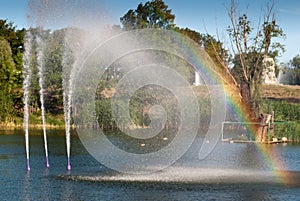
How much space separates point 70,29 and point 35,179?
95.4ft

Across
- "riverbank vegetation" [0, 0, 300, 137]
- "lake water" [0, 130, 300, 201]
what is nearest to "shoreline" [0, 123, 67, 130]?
"riverbank vegetation" [0, 0, 300, 137]

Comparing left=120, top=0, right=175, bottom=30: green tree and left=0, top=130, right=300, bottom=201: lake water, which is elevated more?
left=120, top=0, right=175, bottom=30: green tree

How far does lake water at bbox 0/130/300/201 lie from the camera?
53.4 ft

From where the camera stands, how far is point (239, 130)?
4472 cm

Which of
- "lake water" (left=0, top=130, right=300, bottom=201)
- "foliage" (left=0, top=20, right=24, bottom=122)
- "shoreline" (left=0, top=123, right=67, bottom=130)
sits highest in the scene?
"foliage" (left=0, top=20, right=24, bottom=122)

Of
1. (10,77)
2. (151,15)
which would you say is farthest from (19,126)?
(151,15)

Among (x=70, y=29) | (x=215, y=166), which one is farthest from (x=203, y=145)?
(x=70, y=29)

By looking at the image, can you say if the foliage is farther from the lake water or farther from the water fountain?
the lake water

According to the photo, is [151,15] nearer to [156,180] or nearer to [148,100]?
[148,100]

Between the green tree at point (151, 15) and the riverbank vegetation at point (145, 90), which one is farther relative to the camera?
the green tree at point (151, 15)

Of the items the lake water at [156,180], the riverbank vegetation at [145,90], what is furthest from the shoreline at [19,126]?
the lake water at [156,180]

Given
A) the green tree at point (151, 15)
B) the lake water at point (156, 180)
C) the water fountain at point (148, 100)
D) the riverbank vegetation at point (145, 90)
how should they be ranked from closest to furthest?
the lake water at point (156, 180)
the water fountain at point (148, 100)
the riverbank vegetation at point (145, 90)
the green tree at point (151, 15)

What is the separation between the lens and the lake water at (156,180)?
16.3m

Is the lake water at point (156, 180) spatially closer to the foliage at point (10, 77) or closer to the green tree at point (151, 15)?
the foliage at point (10, 77)
